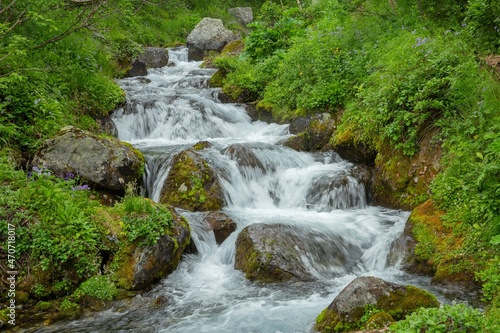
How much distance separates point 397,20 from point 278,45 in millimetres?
5934

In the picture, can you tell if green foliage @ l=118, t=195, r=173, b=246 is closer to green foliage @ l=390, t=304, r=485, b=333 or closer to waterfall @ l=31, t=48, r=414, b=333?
waterfall @ l=31, t=48, r=414, b=333

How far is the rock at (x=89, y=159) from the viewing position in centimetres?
764

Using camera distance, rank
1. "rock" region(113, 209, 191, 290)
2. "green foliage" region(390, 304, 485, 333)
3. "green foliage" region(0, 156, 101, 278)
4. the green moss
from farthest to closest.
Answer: "rock" region(113, 209, 191, 290), "green foliage" region(0, 156, 101, 278), the green moss, "green foliage" region(390, 304, 485, 333)

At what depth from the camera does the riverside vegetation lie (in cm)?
547

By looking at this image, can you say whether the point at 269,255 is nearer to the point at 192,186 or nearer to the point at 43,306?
the point at 192,186

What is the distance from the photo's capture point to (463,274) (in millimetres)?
5453

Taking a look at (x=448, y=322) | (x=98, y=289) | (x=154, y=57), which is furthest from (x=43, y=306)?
(x=154, y=57)

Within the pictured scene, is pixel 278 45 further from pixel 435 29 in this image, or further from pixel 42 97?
A: pixel 42 97

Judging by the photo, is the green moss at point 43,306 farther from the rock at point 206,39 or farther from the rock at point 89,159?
the rock at point 206,39

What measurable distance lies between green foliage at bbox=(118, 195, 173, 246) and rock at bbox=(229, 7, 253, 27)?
26.4 meters

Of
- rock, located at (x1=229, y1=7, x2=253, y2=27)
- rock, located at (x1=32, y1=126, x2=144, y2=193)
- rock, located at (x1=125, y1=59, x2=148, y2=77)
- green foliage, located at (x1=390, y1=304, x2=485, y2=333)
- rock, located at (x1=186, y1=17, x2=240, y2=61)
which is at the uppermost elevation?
rock, located at (x1=229, y1=7, x2=253, y2=27)

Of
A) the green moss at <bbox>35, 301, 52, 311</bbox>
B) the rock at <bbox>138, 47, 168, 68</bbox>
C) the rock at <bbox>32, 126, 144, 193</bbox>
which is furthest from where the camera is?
the rock at <bbox>138, 47, 168, 68</bbox>

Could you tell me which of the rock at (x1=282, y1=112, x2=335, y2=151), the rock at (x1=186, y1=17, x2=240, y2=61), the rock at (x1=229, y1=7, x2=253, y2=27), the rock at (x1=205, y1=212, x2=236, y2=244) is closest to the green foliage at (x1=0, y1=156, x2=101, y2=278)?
the rock at (x1=205, y1=212, x2=236, y2=244)

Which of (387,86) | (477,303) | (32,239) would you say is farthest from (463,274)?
(32,239)
